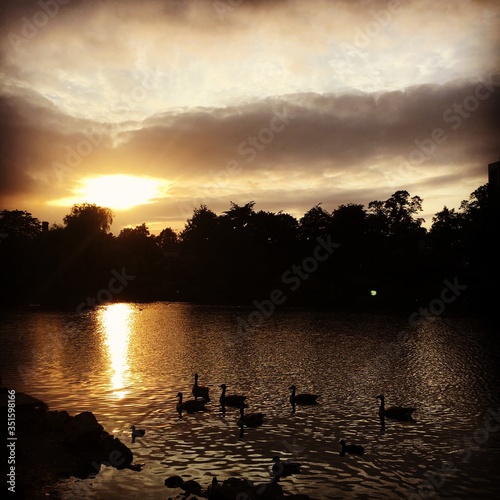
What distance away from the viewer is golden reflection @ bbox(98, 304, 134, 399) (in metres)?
34.4

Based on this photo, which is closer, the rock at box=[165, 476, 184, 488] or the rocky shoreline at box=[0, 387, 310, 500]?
the rocky shoreline at box=[0, 387, 310, 500]

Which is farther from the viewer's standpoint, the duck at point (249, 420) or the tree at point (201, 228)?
the tree at point (201, 228)

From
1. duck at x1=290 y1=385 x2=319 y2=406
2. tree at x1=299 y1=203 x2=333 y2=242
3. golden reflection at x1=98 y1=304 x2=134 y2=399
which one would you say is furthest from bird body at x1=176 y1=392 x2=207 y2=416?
tree at x1=299 y1=203 x2=333 y2=242

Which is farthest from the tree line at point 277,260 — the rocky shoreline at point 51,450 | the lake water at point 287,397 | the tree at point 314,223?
the rocky shoreline at point 51,450

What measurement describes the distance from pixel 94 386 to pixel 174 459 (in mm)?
14956

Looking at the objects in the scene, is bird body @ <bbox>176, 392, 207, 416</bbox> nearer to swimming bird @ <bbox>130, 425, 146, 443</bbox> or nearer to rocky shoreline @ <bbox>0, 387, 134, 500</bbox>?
swimming bird @ <bbox>130, 425, 146, 443</bbox>

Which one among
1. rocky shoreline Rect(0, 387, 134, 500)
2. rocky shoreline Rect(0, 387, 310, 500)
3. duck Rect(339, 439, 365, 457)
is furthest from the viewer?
duck Rect(339, 439, 365, 457)

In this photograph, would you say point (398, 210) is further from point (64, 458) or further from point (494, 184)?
point (64, 458)

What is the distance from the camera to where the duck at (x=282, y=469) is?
58.4ft

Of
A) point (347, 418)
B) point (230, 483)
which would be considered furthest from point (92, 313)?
point (230, 483)

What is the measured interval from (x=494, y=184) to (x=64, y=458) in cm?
12064

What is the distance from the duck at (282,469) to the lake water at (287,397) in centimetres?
28

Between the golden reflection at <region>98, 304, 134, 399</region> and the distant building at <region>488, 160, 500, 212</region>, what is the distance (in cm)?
7799

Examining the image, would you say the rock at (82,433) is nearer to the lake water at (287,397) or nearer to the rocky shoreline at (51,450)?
the rocky shoreline at (51,450)
